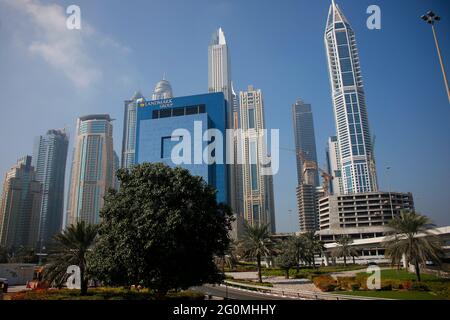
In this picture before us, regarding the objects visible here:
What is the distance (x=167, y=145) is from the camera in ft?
395

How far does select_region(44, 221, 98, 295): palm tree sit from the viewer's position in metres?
30.2

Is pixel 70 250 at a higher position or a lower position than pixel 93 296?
higher

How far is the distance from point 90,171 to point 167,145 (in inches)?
2845

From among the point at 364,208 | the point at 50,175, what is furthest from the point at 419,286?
the point at 50,175

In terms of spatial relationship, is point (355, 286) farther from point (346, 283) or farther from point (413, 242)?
point (413, 242)

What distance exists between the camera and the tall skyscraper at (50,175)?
13830cm

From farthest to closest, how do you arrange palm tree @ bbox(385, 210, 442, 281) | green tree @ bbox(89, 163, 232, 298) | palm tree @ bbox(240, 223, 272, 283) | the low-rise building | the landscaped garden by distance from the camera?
the low-rise building < palm tree @ bbox(240, 223, 272, 283) < palm tree @ bbox(385, 210, 442, 281) < the landscaped garden < green tree @ bbox(89, 163, 232, 298)

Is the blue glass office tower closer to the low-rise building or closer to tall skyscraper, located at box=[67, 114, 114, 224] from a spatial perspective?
tall skyscraper, located at box=[67, 114, 114, 224]

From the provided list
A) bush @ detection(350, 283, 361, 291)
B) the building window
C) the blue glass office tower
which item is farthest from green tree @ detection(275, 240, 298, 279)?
the building window

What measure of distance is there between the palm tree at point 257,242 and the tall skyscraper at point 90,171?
128665mm

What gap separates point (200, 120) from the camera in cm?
12056

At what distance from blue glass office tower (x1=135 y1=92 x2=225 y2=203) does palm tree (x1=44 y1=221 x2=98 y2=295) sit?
266 ft

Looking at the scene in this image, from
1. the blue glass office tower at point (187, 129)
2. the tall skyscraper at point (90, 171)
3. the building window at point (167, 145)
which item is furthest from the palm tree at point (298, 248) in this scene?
the tall skyscraper at point (90, 171)

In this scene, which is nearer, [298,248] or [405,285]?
[405,285]
